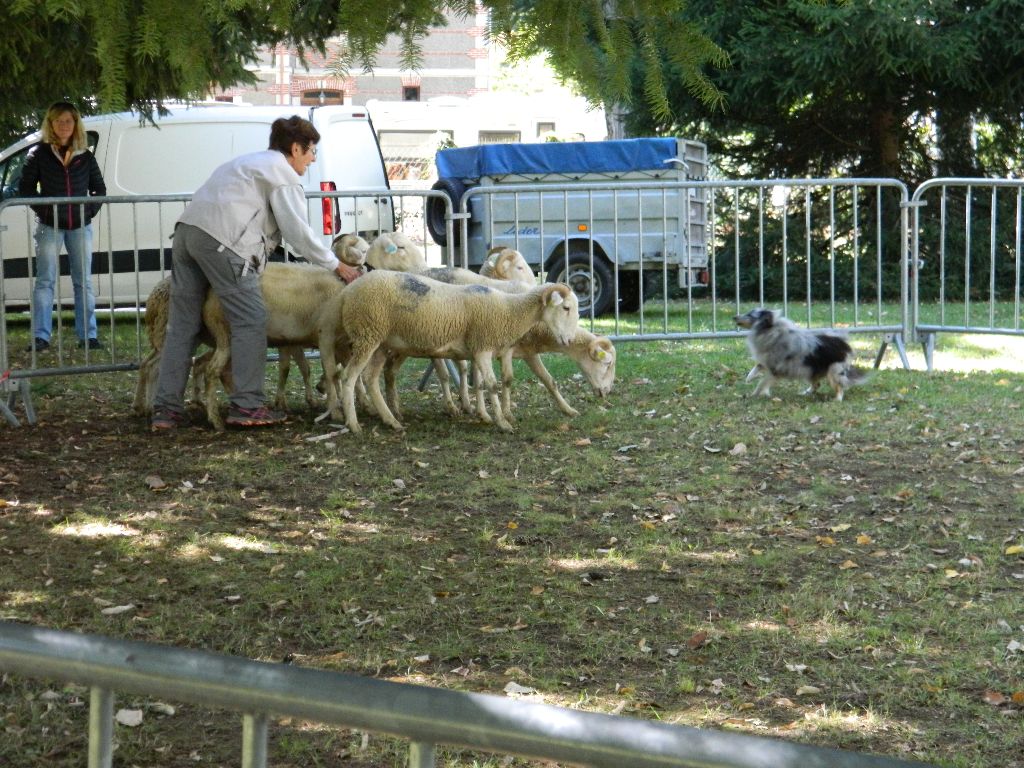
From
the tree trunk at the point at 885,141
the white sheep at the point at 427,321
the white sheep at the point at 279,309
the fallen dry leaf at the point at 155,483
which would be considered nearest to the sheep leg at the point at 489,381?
the white sheep at the point at 427,321

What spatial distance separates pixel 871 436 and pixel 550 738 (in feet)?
23.9

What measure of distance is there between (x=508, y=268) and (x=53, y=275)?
16.0 feet

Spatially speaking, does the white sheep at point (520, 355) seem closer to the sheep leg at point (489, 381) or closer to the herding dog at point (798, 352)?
the sheep leg at point (489, 381)

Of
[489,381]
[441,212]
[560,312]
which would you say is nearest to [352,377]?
[489,381]

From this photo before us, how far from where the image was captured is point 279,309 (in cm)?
838

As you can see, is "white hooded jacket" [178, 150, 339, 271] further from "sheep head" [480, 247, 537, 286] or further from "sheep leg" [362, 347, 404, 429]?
"sheep head" [480, 247, 537, 286]

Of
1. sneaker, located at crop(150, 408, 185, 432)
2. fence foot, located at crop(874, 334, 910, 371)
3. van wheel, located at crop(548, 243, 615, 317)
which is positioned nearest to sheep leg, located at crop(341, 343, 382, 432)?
sneaker, located at crop(150, 408, 185, 432)

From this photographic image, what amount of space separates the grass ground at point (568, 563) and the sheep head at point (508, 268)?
1056 mm

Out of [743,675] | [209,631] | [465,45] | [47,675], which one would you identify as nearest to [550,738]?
[47,675]

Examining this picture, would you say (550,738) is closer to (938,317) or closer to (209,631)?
(209,631)

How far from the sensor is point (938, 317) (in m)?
16.5

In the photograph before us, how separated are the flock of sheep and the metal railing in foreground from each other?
21.8ft

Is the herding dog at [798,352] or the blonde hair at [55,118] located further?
the blonde hair at [55,118]

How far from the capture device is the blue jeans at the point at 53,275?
11.5m
